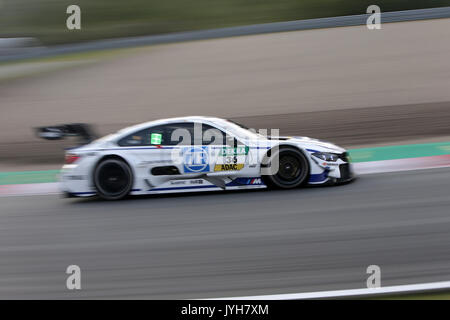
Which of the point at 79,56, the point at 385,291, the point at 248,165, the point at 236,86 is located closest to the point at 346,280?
the point at 385,291

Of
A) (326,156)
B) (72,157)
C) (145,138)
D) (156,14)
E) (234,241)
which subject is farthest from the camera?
(156,14)

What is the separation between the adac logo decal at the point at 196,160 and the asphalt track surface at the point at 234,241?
1.32ft

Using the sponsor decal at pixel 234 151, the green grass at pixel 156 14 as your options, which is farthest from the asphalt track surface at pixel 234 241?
the green grass at pixel 156 14

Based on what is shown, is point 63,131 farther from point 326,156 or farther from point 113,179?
point 326,156

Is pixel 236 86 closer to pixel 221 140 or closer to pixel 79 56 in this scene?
pixel 79 56

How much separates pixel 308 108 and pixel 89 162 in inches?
278

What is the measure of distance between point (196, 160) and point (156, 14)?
1859 centimetres

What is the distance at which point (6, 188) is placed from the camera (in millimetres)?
10086

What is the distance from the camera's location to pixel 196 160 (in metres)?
7.93

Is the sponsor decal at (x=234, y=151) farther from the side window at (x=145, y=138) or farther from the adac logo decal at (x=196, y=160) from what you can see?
the side window at (x=145, y=138)

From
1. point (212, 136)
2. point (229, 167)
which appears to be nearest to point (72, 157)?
point (212, 136)

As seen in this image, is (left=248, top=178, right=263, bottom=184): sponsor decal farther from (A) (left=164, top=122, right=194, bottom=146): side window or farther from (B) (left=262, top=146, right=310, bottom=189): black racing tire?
(A) (left=164, top=122, right=194, bottom=146): side window

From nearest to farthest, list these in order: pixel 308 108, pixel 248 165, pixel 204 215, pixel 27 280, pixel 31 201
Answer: pixel 27 280 → pixel 204 215 → pixel 248 165 → pixel 31 201 → pixel 308 108

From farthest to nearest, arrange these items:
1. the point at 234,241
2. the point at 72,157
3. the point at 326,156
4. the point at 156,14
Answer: the point at 156,14 → the point at 72,157 → the point at 326,156 → the point at 234,241
